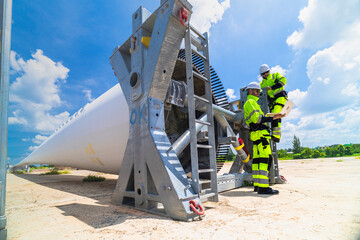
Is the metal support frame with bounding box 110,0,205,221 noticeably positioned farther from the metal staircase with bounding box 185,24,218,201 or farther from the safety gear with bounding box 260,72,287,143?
the safety gear with bounding box 260,72,287,143

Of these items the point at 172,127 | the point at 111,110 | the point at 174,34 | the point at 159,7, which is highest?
the point at 159,7

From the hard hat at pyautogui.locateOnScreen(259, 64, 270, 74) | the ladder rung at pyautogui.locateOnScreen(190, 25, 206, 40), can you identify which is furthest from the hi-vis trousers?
the ladder rung at pyautogui.locateOnScreen(190, 25, 206, 40)

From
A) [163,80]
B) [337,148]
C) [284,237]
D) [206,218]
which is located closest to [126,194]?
[206,218]

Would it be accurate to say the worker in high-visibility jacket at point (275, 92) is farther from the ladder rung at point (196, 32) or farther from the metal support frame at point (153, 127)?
the metal support frame at point (153, 127)

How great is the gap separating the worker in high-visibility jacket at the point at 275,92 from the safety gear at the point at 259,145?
0.59 metres

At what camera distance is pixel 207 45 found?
282 centimetres

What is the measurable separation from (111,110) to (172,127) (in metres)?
1.37

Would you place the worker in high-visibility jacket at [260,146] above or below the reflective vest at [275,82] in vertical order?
below

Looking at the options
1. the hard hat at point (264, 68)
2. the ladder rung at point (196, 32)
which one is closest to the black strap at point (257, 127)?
the hard hat at point (264, 68)

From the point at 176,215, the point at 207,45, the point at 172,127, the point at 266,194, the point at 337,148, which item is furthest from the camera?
the point at 337,148

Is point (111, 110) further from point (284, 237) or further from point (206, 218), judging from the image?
point (284, 237)

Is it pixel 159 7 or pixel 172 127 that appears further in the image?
pixel 172 127

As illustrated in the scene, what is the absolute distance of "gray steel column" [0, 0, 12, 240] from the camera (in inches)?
56.5

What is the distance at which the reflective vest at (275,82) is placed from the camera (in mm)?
3746
